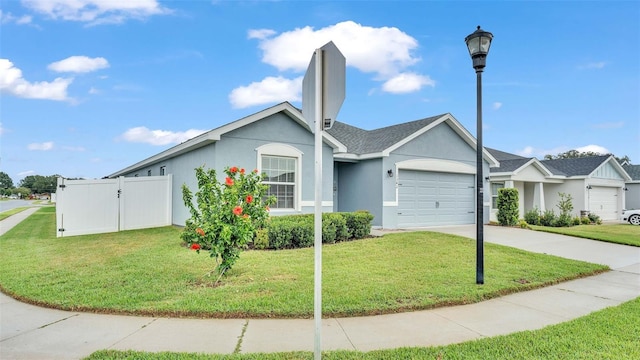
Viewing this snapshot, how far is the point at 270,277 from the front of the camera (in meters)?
6.19

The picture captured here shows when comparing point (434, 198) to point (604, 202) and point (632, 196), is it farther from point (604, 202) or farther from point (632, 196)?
point (632, 196)

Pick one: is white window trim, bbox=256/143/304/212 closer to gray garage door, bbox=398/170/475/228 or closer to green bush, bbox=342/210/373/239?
green bush, bbox=342/210/373/239

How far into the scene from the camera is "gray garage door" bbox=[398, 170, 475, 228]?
14852 millimetres

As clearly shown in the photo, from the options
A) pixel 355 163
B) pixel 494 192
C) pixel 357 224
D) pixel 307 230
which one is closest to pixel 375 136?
pixel 355 163

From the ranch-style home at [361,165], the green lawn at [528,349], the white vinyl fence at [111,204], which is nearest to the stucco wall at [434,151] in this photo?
the ranch-style home at [361,165]

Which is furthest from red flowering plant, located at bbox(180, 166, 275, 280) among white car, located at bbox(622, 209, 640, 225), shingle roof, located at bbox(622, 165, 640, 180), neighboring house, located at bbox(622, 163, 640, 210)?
shingle roof, located at bbox(622, 165, 640, 180)

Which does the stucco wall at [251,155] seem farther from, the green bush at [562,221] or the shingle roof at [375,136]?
the green bush at [562,221]

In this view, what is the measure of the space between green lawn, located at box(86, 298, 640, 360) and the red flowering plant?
2590 mm

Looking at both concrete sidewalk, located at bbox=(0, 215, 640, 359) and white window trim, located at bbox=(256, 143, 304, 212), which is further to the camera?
white window trim, located at bbox=(256, 143, 304, 212)

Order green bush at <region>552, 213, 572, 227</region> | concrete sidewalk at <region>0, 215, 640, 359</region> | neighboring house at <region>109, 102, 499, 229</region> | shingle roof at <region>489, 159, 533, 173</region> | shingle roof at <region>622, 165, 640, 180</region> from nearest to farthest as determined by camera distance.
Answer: concrete sidewalk at <region>0, 215, 640, 359</region> → neighboring house at <region>109, 102, 499, 229</region> → green bush at <region>552, 213, 572, 227</region> → shingle roof at <region>489, 159, 533, 173</region> → shingle roof at <region>622, 165, 640, 180</region>

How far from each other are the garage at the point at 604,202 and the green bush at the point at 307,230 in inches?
827

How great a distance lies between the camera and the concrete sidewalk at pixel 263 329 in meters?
3.56

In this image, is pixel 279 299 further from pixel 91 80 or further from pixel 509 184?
pixel 509 184

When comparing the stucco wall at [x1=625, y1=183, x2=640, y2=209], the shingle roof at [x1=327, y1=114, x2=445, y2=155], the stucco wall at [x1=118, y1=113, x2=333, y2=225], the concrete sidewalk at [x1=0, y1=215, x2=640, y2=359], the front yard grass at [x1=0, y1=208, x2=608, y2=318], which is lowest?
the concrete sidewalk at [x1=0, y1=215, x2=640, y2=359]
